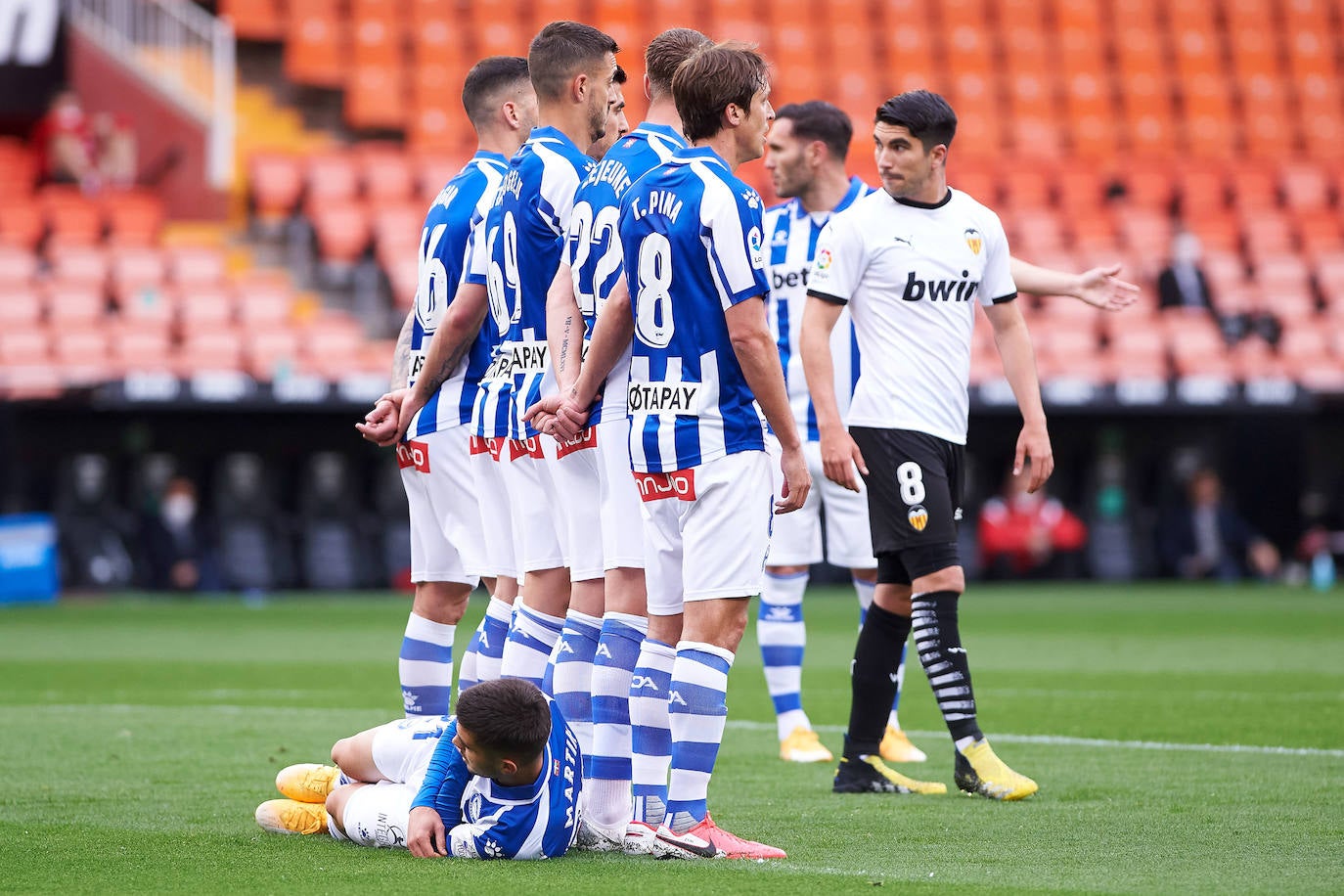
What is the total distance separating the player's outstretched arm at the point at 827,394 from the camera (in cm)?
555

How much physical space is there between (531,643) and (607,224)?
1314 mm

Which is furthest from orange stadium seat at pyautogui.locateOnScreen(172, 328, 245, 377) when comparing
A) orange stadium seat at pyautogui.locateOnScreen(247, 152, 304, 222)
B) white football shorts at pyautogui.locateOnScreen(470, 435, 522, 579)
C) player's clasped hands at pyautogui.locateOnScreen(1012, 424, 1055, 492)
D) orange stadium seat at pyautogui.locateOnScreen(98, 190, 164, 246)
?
player's clasped hands at pyautogui.locateOnScreen(1012, 424, 1055, 492)

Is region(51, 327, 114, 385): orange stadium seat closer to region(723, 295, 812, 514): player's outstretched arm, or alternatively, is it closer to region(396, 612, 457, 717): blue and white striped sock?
region(396, 612, 457, 717): blue and white striped sock

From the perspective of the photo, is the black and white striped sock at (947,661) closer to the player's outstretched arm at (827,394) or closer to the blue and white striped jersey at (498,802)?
the player's outstretched arm at (827,394)

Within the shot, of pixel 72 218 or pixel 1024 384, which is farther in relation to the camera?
pixel 72 218

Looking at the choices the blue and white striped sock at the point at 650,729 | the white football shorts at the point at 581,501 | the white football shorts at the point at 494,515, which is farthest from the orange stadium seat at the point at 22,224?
the blue and white striped sock at the point at 650,729

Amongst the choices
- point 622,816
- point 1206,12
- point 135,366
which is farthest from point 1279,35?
point 622,816

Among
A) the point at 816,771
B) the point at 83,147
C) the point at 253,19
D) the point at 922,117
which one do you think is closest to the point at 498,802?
the point at 816,771

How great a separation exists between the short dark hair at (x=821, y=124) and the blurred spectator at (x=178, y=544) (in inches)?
449

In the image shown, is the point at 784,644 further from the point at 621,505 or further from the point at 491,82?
the point at 491,82

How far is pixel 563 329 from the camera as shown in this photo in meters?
5.22

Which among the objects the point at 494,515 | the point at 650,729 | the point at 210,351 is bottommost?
the point at 650,729

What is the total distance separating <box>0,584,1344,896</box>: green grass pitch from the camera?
4441 millimetres

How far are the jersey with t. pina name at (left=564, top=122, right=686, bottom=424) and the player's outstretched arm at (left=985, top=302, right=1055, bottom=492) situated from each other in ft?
5.33
